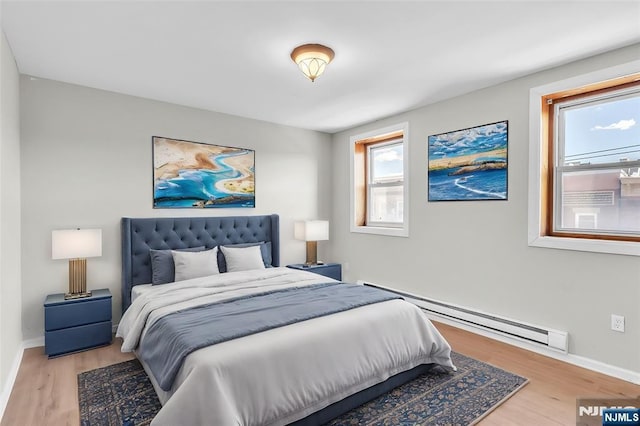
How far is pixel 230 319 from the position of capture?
229cm

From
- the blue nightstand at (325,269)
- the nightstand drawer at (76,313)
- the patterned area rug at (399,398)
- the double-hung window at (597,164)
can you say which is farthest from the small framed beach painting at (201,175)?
the double-hung window at (597,164)

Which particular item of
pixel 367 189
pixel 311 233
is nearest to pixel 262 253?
pixel 311 233

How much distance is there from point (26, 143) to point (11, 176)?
66 centimetres

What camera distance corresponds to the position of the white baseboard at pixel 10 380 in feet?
7.29

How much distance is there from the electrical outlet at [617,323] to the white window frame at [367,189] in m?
2.09

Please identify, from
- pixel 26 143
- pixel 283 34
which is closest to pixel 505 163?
pixel 283 34

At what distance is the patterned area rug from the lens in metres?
2.13

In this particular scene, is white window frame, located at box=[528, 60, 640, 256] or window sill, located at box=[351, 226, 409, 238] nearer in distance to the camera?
white window frame, located at box=[528, 60, 640, 256]

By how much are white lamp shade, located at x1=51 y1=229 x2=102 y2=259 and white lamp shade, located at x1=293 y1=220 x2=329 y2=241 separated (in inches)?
94.2

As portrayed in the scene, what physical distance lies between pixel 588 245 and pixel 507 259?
2.25ft

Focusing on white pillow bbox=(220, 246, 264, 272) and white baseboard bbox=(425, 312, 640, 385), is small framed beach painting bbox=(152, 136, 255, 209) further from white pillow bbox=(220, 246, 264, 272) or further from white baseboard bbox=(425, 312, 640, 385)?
white baseboard bbox=(425, 312, 640, 385)

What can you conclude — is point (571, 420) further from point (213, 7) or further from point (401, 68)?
point (213, 7)

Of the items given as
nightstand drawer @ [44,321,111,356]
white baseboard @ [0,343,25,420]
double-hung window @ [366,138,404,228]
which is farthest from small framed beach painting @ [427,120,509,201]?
white baseboard @ [0,343,25,420]

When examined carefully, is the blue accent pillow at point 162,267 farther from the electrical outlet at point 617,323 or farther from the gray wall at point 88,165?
the electrical outlet at point 617,323
